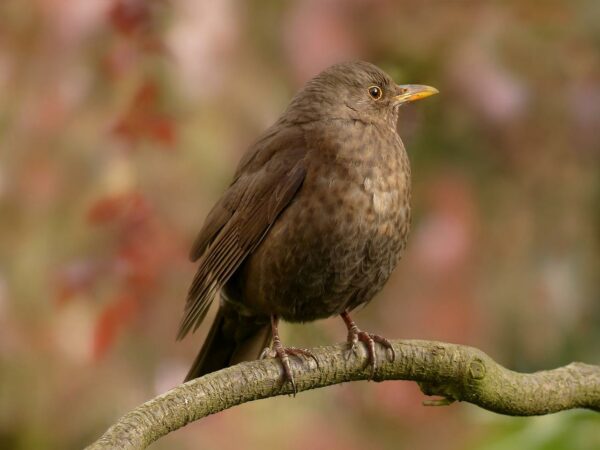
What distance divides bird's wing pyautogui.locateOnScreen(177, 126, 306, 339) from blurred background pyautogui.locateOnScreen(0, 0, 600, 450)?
0.37 metres

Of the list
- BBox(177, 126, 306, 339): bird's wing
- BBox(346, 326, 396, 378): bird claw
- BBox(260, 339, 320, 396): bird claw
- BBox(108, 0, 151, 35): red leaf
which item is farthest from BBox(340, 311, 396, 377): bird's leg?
BBox(108, 0, 151, 35): red leaf

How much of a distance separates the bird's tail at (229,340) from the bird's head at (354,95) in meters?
0.68

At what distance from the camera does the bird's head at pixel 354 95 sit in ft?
13.6

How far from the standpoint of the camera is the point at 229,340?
4.38 meters

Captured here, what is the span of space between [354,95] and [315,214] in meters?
0.55

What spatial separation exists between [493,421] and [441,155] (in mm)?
1094

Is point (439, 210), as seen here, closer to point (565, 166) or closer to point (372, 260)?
point (565, 166)

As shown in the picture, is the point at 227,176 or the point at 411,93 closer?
the point at 411,93

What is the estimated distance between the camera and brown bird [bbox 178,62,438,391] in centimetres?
388

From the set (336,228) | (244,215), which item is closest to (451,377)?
(336,228)

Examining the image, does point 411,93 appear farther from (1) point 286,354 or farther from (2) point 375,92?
(1) point 286,354

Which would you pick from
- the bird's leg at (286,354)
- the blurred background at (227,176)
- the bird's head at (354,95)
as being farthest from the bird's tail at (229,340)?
the bird's head at (354,95)

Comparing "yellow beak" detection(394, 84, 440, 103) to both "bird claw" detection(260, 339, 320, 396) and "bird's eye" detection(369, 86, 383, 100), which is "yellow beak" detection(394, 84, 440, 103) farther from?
"bird claw" detection(260, 339, 320, 396)

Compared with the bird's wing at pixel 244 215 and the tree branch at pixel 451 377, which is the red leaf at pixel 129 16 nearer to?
the bird's wing at pixel 244 215
